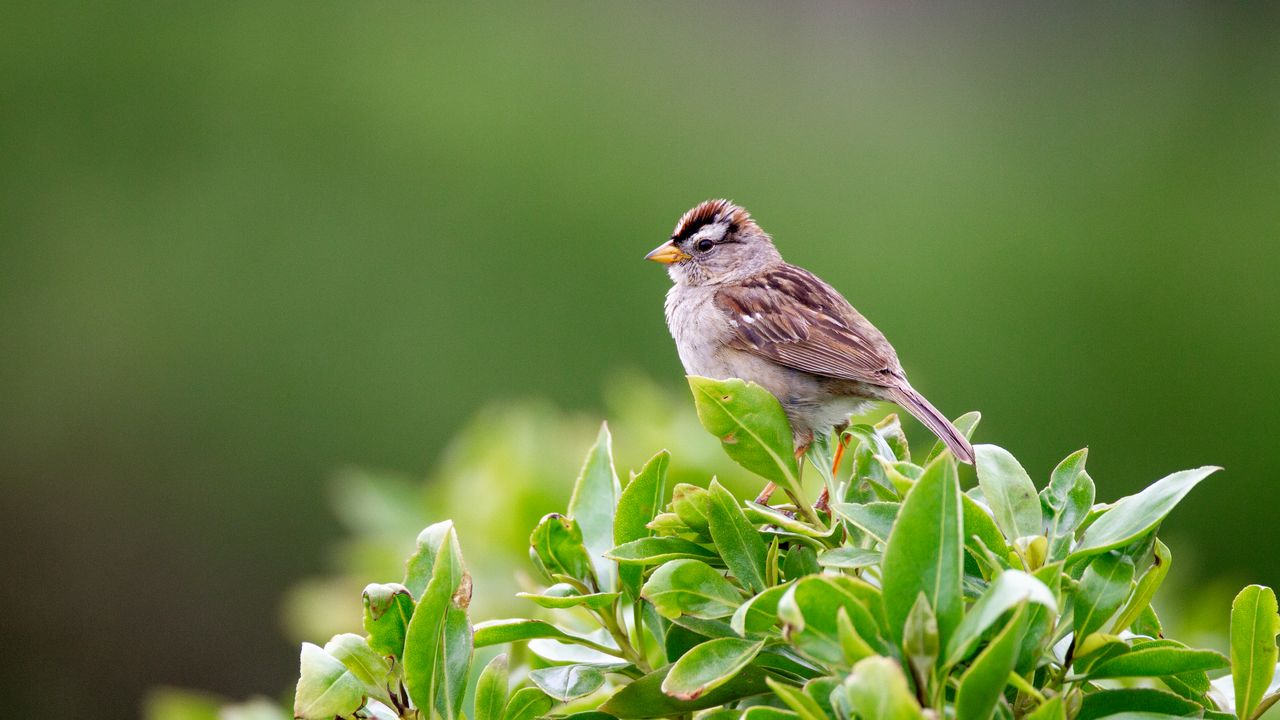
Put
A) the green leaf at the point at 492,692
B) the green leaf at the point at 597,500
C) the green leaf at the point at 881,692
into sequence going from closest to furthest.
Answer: the green leaf at the point at 881,692 < the green leaf at the point at 492,692 < the green leaf at the point at 597,500

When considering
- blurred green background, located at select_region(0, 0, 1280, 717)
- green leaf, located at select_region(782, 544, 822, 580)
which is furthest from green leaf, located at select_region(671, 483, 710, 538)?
blurred green background, located at select_region(0, 0, 1280, 717)

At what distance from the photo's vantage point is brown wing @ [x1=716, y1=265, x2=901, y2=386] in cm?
302

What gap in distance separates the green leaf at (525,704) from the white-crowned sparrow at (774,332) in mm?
1196

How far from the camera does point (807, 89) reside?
10.1 m

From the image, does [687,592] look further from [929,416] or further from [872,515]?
[929,416]

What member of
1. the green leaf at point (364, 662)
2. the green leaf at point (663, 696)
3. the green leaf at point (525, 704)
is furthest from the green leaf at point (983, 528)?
the green leaf at point (364, 662)

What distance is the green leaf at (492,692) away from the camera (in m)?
1.52

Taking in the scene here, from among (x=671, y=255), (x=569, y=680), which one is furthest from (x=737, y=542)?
(x=671, y=255)

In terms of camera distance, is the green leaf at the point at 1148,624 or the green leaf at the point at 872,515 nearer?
the green leaf at the point at 872,515

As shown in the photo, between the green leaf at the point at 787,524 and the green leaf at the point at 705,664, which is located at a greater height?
the green leaf at the point at 787,524

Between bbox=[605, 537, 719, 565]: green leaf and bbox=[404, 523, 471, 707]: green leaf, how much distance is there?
188 mm

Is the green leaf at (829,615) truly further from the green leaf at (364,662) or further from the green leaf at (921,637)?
the green leaf at (364,662)

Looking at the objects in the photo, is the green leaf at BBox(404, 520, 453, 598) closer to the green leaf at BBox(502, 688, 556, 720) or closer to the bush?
the bush

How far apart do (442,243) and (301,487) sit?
1.71 m
